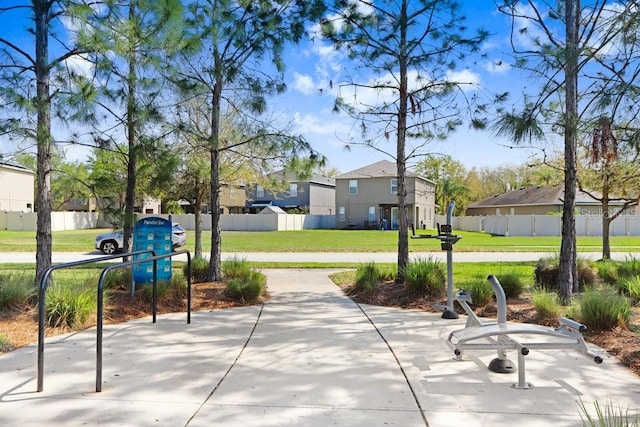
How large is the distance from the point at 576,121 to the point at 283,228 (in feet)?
112

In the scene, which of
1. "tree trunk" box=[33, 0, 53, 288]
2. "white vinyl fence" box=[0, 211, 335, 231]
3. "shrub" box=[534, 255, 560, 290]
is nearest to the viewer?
"tree trunk" box=[33, 0, 53, 288]

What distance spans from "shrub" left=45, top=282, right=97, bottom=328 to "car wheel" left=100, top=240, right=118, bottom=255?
12783 millimetres

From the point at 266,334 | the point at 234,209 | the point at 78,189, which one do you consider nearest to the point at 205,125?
the point at 78,189

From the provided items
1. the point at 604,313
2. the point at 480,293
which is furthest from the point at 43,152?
the point at 604,313

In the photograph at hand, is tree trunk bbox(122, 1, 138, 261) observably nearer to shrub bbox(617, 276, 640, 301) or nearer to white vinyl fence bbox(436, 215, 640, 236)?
shrub bbox(617, 276, 640, 301)

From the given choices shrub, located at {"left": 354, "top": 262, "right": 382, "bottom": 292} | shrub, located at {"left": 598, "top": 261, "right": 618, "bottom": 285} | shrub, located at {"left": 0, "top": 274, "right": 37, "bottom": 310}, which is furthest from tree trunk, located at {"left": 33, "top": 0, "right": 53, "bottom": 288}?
shrub, located at {"left": 598, "top": 261, "right": 618, "bottom": 285}

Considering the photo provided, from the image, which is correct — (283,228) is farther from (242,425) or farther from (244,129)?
(242,425)

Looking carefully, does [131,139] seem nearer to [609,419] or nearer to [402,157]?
[402,157]

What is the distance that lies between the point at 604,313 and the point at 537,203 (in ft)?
131

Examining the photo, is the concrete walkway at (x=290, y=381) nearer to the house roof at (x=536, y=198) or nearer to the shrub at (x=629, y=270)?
the shrub at (x=629, y=270)

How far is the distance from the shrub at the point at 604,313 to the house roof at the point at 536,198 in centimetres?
3421

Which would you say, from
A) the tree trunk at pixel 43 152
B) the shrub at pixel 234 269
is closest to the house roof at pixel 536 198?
the shrub at pixel 234 269

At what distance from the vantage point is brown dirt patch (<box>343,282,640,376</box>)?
193 inches

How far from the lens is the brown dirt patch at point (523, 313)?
490 centimetres
